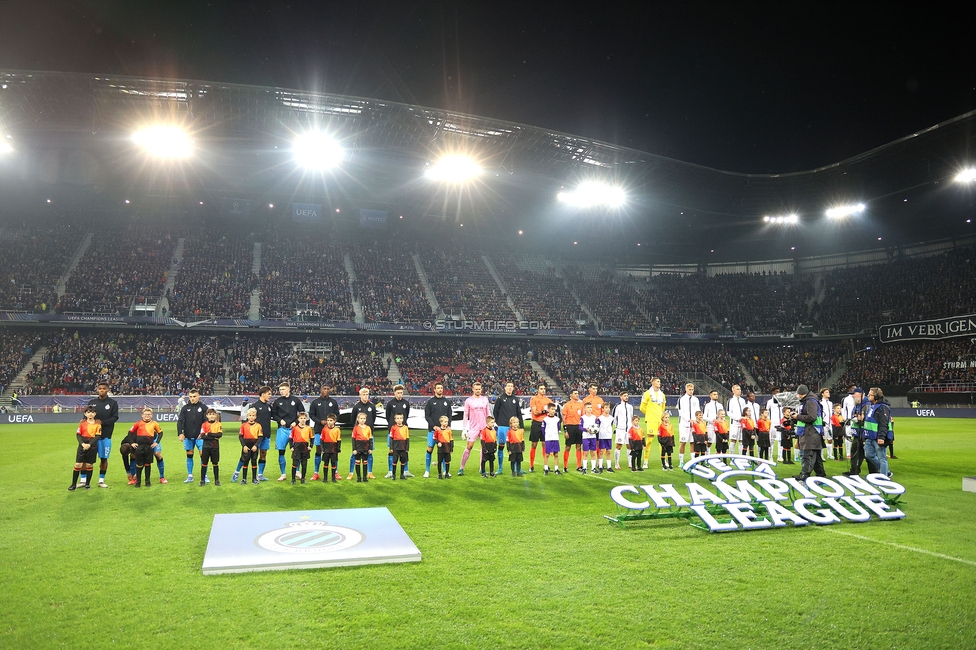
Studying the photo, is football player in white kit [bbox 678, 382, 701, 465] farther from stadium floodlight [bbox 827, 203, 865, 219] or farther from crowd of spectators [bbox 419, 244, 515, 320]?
stadium floodlight [bbox 827, 203, 865, 219]

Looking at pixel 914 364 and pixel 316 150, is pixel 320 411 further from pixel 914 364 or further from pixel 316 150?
pixel 914 364

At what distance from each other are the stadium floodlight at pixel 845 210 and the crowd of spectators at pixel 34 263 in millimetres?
49494

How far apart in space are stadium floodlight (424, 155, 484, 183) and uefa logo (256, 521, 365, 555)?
2922 cm

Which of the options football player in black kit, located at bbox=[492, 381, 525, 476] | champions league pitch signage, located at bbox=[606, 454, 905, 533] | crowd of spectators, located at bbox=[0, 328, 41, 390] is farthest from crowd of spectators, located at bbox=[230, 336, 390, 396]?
champions league pitch signage, located at bbox=[606, 454, 905, 533]

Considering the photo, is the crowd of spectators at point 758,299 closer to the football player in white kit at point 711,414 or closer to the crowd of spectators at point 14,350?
the football player in white kit at point 711,414

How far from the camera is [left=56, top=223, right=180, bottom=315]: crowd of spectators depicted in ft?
111

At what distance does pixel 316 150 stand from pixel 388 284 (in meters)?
11.4

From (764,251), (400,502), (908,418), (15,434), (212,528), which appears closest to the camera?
(212,528)

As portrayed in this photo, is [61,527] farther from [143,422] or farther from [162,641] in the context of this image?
[162,641]

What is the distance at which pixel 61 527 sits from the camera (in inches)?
312

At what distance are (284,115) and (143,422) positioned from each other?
22342 millimetres

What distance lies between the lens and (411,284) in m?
42.8

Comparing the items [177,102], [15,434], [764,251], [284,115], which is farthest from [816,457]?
[764,251]

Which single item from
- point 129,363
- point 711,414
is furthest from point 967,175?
point 129,363
